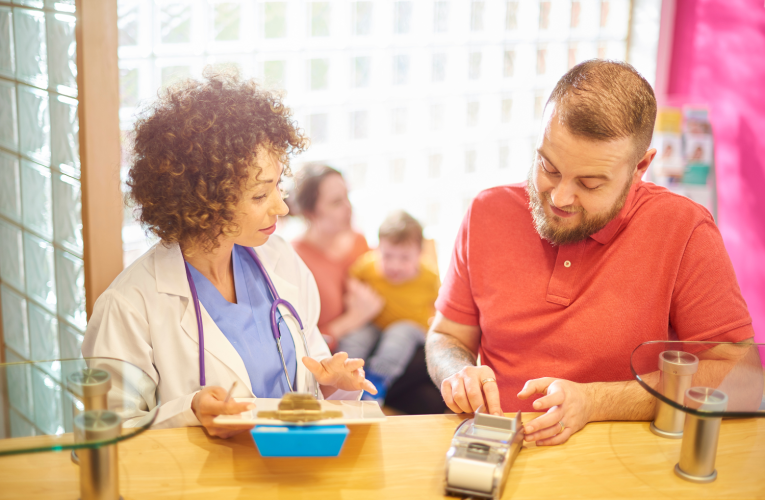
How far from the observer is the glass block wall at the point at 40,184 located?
2.20 m

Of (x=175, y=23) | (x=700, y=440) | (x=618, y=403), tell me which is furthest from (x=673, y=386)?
(x=175, y=23)

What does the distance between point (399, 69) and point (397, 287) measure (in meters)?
1.42

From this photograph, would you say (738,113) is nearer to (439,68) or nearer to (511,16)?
(511,16)

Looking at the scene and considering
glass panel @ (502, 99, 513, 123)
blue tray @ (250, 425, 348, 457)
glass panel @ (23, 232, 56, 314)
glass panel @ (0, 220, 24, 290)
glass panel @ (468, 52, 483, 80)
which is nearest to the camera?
blue tray @ (250, 425, 348, 457)

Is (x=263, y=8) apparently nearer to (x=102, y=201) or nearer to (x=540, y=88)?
(x=102, y=201)

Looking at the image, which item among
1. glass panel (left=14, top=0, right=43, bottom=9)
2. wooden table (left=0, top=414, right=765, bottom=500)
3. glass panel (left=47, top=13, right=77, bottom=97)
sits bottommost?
wooden table (left=0, top=414, right=765, bottom=500)

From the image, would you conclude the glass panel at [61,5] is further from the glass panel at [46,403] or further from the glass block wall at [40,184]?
the glass panel at [46,403]

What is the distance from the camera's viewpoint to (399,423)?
1.47 m

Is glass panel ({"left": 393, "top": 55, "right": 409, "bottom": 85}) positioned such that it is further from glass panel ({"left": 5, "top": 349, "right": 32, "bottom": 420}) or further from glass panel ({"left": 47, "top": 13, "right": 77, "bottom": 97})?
glass panel ({"left": 5, "top": 349, "right": 32, "bottom": 420})

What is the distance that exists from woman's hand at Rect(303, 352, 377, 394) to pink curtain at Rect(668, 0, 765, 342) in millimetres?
3119

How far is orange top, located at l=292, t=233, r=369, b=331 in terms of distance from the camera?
10.6 feet

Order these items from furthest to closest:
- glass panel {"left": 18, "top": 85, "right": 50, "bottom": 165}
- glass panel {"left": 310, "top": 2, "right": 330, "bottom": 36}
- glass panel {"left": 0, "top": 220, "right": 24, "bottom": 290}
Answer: glass panel {"left": 310, "top": 2, "right": 330, "bottom": 36}
glass panel {"left": 0, "top": 220, "right": 24, "bottom": 290}
glass panel {"left": 18, "top": 85, "right": 50, "bottom": 165}

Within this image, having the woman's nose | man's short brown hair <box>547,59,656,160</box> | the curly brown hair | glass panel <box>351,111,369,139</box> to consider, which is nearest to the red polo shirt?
man's short brown hair <box>547,59,656,160</box>

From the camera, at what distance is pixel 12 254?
2.62 metres
